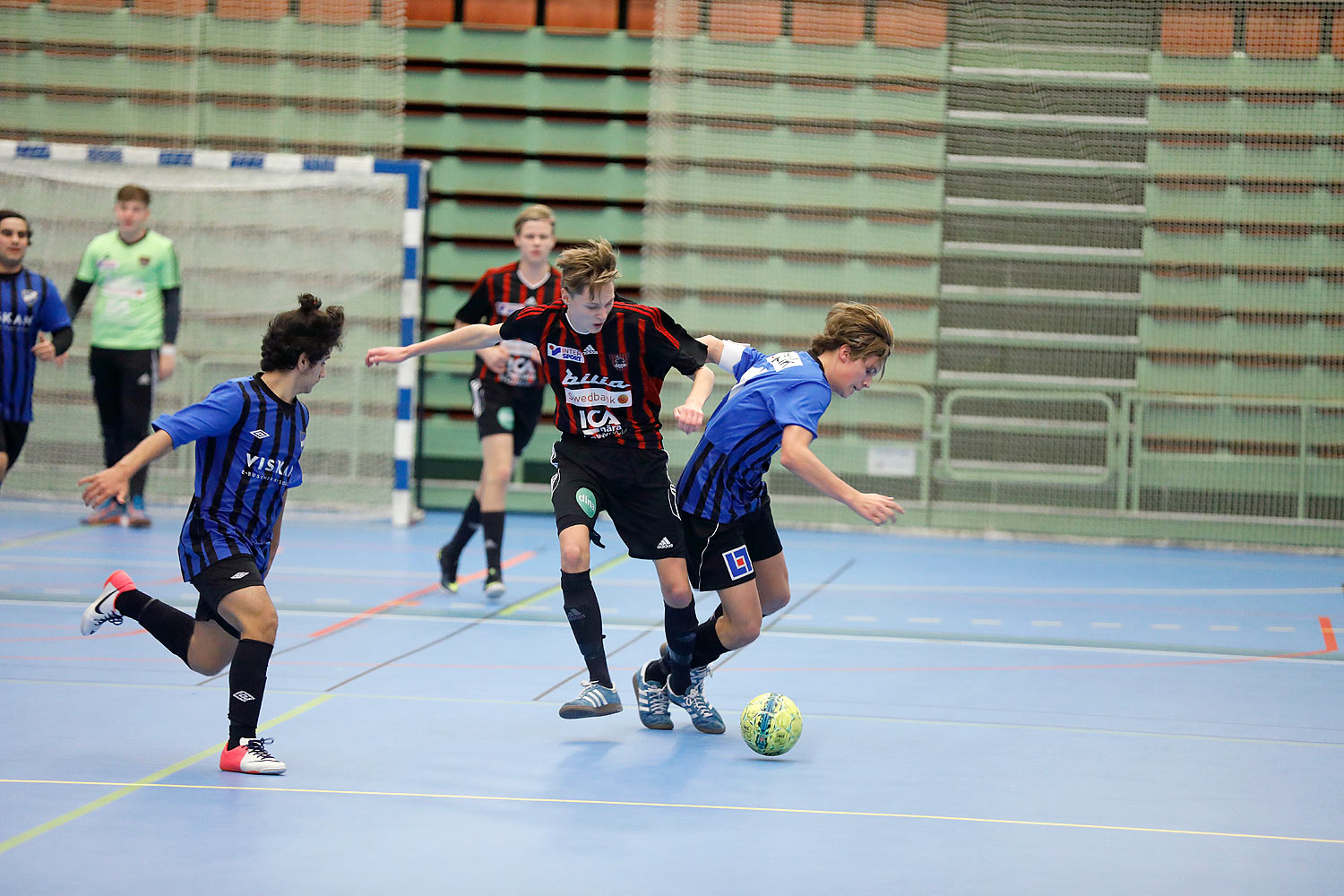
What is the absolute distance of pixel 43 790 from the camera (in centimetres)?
368

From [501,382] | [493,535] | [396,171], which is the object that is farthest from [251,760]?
[396,171]

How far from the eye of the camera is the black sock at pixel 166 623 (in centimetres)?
427

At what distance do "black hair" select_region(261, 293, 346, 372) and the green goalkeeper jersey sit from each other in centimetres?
545

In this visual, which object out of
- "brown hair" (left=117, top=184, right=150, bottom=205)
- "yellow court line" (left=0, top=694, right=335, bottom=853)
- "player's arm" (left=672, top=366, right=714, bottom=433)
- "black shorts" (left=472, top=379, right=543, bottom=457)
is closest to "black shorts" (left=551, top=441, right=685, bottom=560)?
"player's arm" (left=672, top=366, right=714, bottom=433)

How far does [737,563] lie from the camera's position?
4559 mm

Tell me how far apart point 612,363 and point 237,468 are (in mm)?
1309

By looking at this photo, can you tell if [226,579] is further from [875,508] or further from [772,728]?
[875,508]

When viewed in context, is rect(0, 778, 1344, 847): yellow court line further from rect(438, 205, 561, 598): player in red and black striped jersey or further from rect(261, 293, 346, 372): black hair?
rect(438, 205, 561, 598): player in red and black striped jersey

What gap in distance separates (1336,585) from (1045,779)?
5435 millimetres

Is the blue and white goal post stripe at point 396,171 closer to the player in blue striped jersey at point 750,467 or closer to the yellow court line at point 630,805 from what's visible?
the player in blue striped jersey at point 750,467

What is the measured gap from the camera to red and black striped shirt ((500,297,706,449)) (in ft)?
15.5

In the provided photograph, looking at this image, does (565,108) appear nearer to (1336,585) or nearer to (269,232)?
(269,232)

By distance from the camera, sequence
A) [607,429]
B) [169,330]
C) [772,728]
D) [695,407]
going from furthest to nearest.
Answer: [169,330] < [607,429] < [695,407] < [772,728]

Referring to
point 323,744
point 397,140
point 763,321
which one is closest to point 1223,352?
point 763,321
